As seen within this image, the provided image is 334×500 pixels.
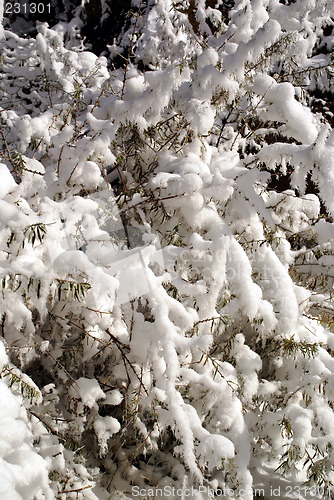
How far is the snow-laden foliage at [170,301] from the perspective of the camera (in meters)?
1.59

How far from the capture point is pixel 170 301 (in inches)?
68.3

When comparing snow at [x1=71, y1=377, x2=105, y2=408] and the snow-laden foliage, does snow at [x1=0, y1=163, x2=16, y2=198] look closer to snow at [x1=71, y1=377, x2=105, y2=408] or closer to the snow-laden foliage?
the snow-laden foliage

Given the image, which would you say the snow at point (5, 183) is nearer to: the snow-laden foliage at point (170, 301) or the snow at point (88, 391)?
the snow-laden foliage at point (170, 301)

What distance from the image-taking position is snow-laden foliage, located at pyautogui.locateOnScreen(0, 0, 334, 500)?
1.59m

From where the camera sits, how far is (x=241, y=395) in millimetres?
1956

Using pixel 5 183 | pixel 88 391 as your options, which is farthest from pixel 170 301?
pixel 5 183

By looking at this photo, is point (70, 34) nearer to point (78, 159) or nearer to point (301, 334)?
point (78, 159)

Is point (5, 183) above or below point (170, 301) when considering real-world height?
above

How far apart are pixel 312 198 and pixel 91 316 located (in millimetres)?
1709

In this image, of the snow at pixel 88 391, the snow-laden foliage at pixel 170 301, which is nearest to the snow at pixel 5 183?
the snow-laden foliage at pixel 170 301

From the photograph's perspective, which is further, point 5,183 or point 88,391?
point 88,391

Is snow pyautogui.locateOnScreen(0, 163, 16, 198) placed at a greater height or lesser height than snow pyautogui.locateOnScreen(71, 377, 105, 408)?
greater

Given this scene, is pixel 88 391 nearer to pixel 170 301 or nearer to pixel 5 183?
pixel 170 301

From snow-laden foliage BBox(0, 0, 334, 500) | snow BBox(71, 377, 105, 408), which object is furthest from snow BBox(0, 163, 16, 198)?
snow BBox(71, 377, 105, 408)
